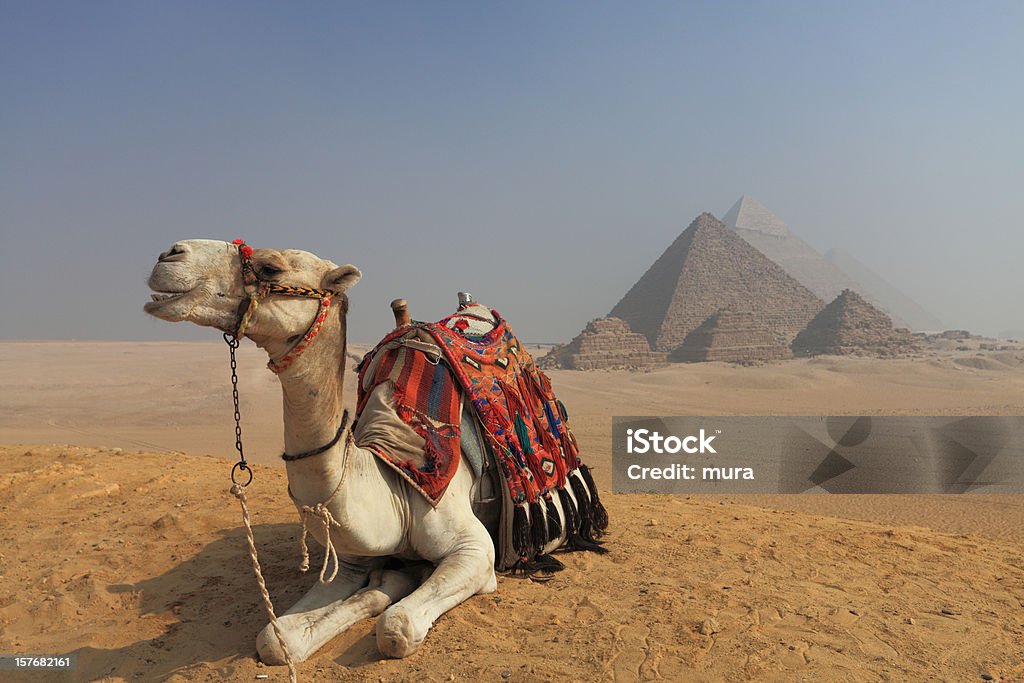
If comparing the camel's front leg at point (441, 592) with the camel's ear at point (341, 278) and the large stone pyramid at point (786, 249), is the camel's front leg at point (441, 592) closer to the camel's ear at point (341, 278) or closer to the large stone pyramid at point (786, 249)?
the camel's ear at point (341, 278)

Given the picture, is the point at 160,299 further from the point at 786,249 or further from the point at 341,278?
the point at 786,249

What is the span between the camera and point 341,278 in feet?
10.2

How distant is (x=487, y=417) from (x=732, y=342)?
206ft

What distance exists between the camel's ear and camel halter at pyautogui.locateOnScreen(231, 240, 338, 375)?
0.11 ft

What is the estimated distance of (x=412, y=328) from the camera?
4.95 meters

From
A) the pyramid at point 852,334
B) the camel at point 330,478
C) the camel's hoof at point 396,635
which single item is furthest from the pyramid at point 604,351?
the camel's hoof at point 396,635

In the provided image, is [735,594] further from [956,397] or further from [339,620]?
[956,397]

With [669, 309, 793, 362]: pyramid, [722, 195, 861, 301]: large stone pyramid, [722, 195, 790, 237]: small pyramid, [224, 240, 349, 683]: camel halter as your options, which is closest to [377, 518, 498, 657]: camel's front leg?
[224, 240, 349, 683]: camel halter

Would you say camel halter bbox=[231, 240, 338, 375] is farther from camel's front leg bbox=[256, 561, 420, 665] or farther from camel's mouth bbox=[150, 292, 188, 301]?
camel's front leg bbox=[256, 561, 420, 665]

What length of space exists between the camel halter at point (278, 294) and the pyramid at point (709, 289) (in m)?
77.4

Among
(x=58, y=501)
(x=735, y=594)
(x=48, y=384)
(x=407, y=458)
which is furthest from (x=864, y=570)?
(x=48, y=384)

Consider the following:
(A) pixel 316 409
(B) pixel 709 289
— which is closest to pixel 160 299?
(A) pixel 316 409

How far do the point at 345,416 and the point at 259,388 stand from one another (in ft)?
110

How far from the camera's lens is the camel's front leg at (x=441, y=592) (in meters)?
3.55
